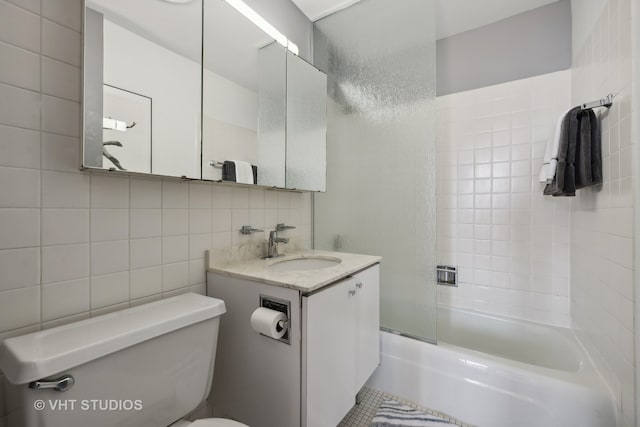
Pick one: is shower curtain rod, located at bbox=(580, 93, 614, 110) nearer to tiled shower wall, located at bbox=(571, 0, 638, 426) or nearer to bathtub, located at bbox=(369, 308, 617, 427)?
tiled shower wall, located at bbox=(571, 0, 638, 426)

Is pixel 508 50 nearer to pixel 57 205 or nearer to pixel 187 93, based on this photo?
pixel 187 93

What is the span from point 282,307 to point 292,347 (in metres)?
0.14

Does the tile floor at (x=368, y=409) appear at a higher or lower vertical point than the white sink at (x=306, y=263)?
lower

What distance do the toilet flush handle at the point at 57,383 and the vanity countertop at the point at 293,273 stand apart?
0.55 meters

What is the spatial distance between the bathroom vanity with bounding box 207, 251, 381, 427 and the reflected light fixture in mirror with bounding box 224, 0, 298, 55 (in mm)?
1270

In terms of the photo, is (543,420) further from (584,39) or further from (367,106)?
(584,39)

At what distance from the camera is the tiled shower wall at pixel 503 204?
5.73 feet

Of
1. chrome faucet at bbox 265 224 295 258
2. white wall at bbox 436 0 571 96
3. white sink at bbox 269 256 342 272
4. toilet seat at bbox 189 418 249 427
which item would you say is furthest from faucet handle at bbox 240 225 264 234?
white wall at bbox 436 0 571 96

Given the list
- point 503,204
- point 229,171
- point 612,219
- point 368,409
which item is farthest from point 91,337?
point 503,204

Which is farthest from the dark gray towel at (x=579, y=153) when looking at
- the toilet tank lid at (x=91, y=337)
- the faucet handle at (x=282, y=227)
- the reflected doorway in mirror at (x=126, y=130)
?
the reflected doorway in mirror at (x=126, y=130)

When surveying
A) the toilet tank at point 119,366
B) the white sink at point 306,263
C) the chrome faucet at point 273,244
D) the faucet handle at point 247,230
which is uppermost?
the faucet handle at point 247,230

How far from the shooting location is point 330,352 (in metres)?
1.06

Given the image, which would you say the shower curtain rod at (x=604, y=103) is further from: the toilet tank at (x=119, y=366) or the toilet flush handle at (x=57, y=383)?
the toilet flush handle at (x=57, y=383)

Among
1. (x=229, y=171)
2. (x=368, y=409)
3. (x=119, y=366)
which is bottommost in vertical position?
(x=368, y=409)
